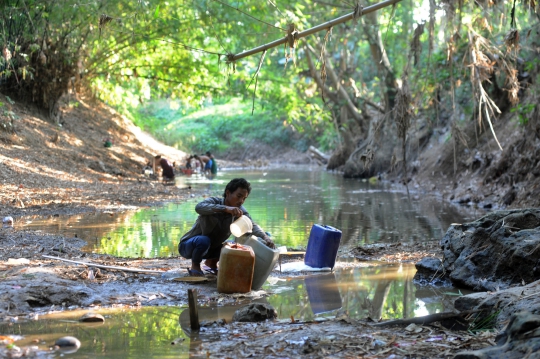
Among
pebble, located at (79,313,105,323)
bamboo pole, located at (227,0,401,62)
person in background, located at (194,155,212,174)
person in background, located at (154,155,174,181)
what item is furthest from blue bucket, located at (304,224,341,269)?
person in background, located at (194,155,212,174)

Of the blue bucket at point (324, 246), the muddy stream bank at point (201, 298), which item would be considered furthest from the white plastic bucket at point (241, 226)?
the blue bucket at point (324, 246)

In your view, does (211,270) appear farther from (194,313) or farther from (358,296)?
(194,313)

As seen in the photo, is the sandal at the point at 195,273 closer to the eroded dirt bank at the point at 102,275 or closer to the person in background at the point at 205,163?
the eroded dirt bank at the point at 102,275

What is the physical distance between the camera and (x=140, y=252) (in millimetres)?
9352

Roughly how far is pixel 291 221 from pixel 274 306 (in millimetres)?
6910

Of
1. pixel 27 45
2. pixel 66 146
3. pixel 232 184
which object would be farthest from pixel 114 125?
pixel 232 184

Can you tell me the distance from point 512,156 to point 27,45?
13.3 m

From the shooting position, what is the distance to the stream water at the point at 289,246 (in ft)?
16.6

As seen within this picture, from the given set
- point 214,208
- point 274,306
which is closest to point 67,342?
point 274,306

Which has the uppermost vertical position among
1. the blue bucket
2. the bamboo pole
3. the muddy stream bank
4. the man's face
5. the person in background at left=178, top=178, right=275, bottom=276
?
the bamboo pole

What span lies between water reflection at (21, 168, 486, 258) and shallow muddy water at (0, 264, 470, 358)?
2.67 m

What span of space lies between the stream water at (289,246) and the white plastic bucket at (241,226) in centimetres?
67

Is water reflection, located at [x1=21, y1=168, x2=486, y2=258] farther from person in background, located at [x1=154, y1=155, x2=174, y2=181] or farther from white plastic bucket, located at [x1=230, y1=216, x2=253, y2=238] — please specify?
person in background, located at [x1=154, y1=155, x2=174, y2=181]

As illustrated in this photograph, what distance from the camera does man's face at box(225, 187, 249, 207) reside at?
23.1ft
